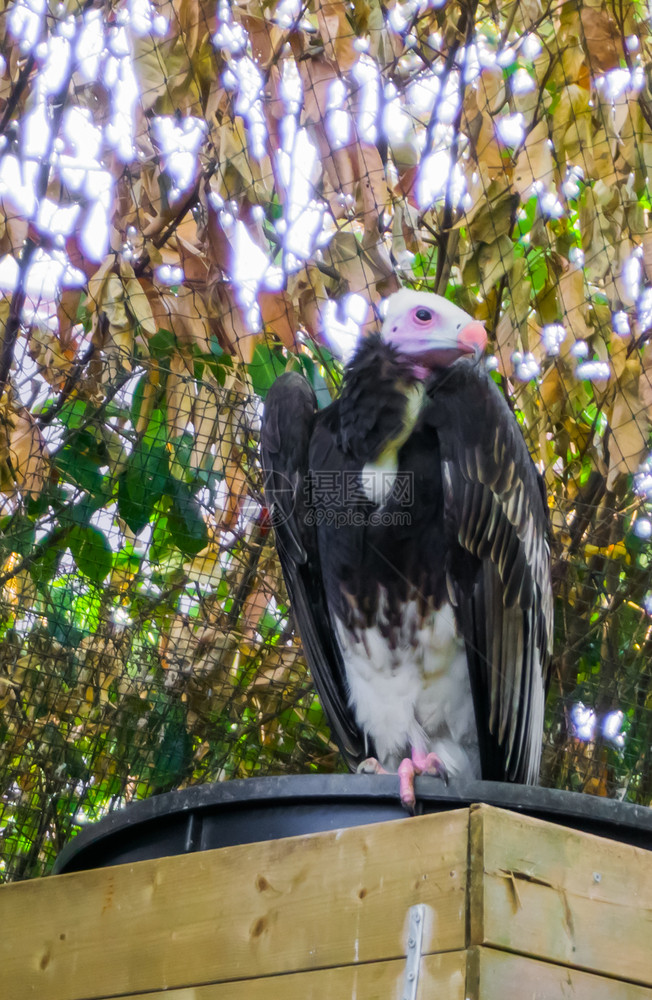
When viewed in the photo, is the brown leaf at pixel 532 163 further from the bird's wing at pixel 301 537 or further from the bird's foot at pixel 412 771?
the bird's foot at pixel 412 771

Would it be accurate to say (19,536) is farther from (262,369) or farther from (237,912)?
(237,912)

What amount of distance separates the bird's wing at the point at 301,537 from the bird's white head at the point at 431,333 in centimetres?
22

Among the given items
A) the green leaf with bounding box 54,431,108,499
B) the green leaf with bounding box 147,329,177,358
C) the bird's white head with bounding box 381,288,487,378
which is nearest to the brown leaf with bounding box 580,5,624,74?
the bird's white head with bounding box 381,288,487,378

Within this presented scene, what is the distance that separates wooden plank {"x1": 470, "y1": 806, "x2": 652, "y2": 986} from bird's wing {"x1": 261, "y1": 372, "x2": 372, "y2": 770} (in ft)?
3.33

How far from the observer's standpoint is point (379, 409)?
1.87 m

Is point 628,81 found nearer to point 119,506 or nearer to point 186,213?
point 186,213

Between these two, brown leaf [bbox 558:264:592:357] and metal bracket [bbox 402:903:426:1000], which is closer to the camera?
metal bracket [bbox 402:903:426:1000]

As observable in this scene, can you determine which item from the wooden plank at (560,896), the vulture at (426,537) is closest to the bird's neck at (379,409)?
the vulture at (426,537)

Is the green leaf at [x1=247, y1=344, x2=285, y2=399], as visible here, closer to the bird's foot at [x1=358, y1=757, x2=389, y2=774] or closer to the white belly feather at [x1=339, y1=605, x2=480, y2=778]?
the white belly feather at [x1=339, y1=605, x2=480, y2=778]

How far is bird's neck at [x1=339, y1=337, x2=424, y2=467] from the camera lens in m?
1.84

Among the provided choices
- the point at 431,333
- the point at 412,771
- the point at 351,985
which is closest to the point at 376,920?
the point at 351,985

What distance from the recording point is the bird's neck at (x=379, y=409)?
1843 millimetres

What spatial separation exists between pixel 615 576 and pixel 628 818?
5.15 ft

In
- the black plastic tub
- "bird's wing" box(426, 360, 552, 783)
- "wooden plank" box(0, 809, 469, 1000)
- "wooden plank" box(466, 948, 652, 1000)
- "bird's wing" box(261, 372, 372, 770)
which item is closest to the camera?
"wooden plank" box(466, 948, 652, 1000)
